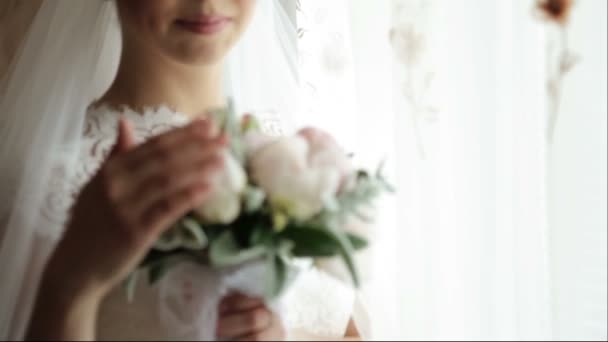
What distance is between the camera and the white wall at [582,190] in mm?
785

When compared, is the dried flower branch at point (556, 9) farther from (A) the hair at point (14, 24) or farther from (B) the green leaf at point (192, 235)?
(A) the hair at point (14, 24)

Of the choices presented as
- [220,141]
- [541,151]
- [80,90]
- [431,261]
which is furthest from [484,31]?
[80,90]

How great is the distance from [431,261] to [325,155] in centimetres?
31

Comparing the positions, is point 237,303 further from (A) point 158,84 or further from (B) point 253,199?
(A) point 158,84

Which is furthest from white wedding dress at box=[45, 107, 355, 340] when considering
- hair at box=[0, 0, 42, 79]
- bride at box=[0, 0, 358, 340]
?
hair at box=[0, 0, 42, 79]

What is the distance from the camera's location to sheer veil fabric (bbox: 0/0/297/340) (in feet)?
2.67

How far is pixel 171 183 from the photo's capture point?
1.93ft

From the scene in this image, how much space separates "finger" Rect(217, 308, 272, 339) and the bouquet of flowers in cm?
6

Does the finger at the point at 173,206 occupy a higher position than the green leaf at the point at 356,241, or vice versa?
the finger at the point at 173,206

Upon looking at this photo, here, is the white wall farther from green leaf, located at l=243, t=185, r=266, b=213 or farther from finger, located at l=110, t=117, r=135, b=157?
finger, located at l=110, t=117, r=135, b=157

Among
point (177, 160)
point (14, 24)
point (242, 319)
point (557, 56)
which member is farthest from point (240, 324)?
point (14, 24)

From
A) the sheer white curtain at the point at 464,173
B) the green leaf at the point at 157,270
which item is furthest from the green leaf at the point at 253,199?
the sheer white curtain at the point at 464,173

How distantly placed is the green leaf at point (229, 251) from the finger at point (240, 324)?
0.30 feet

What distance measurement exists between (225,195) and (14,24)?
0.89 m
